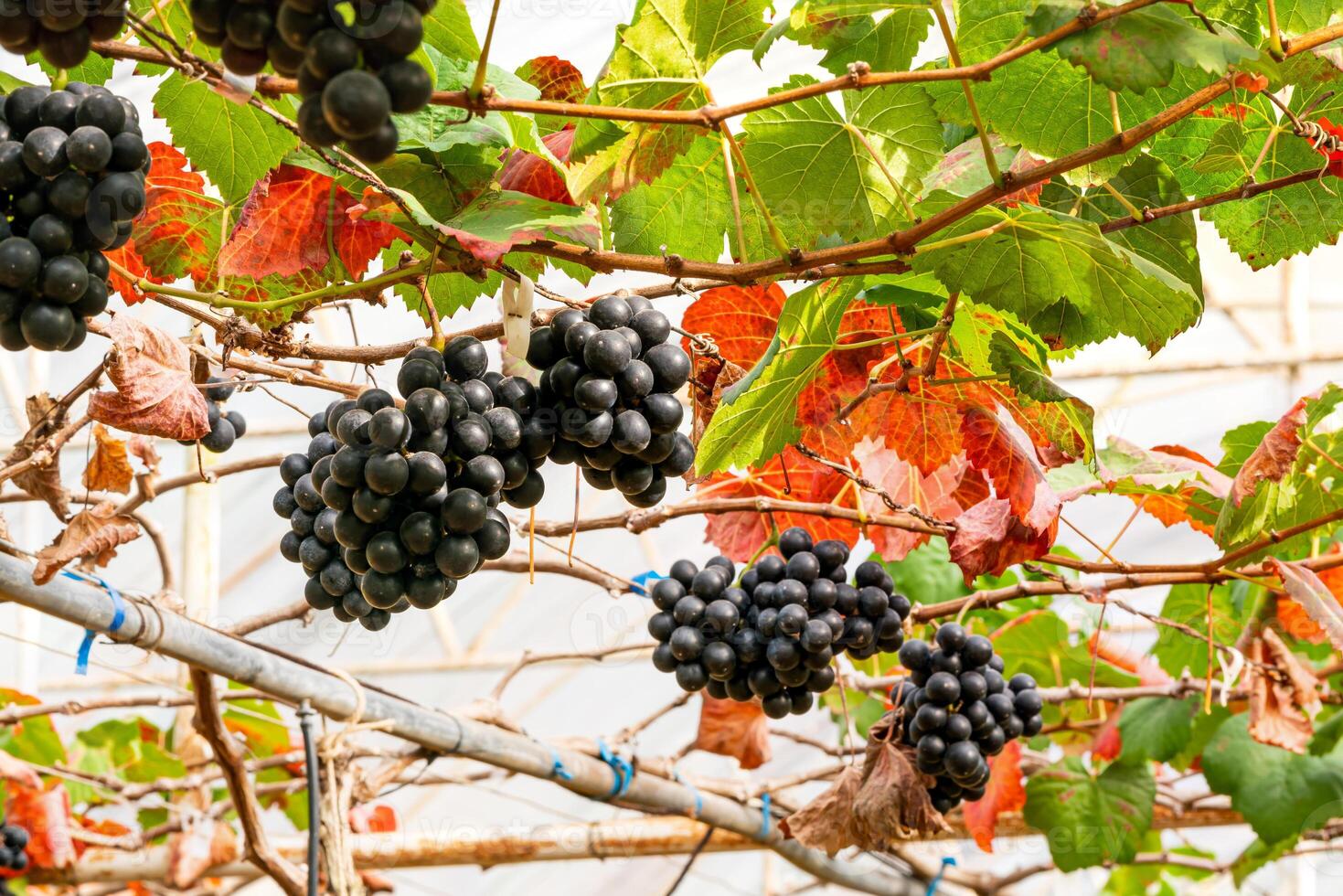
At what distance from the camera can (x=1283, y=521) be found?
1.67 metres

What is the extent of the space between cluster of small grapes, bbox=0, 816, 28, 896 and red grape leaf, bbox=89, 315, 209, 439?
7.34 ft

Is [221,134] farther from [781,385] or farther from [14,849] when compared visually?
[14,849]

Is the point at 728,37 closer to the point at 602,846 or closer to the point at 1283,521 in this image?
the point at 1283,521

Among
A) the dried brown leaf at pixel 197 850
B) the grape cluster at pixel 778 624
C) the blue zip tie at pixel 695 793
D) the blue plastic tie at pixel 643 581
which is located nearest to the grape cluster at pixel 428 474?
the grape cluster at pixel 778 624

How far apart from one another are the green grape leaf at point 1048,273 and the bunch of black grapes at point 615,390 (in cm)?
26

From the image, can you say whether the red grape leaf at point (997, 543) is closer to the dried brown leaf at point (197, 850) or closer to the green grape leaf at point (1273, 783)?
the green grape leaf at point (1273, 783)

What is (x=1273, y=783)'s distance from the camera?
2.60 meters

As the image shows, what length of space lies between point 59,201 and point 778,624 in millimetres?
1081

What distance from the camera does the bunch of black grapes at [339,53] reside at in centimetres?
55

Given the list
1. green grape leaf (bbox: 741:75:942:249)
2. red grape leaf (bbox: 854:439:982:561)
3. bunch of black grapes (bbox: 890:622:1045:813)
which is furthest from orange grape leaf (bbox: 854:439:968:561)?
green grape leaf (bbox: 741:75:942:249)

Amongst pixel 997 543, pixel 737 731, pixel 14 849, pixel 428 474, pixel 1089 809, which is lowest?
pixel 428 474

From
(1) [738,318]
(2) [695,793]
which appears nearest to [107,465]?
(1) [738,318]

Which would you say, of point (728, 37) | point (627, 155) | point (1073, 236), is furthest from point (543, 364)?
point (1073, 236)

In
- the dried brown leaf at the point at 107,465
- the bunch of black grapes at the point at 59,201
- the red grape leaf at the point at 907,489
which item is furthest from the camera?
the red grape leaf at the point at 907,489
